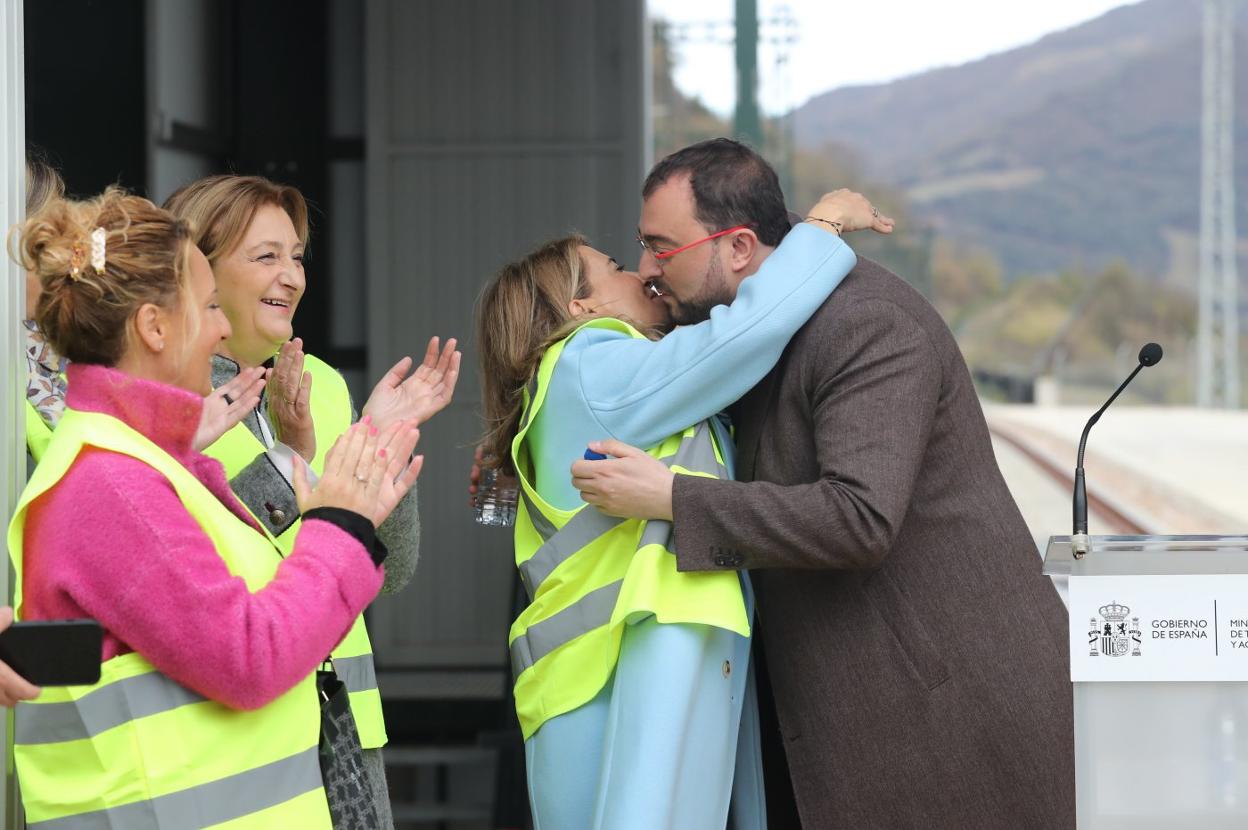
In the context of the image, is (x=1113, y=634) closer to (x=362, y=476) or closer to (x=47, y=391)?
(x=362, y=476)

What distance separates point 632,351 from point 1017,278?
57.9 m

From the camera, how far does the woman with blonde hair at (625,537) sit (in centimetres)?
192

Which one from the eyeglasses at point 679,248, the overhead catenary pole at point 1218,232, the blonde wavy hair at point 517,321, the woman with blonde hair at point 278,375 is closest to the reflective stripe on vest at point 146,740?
the woman with blonde hair at point 278,375

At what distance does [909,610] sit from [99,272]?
113 cm

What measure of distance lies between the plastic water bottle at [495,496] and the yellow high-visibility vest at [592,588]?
142 mm

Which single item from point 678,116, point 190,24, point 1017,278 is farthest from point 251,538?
point 1017,278

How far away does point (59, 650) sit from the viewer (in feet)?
4.33

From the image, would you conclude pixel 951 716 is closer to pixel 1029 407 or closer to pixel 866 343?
pixel 866 343

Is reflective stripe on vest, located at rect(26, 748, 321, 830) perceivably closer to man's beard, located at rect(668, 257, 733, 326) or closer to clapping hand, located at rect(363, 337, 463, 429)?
clapping hand, located at rect(363, 337, 463, 429)

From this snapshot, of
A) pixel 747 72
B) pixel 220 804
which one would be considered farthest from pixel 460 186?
pixel 220 804

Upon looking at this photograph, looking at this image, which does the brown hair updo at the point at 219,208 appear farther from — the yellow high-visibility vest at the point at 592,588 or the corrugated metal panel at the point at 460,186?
the corrugated metal panel at the point at 460,186

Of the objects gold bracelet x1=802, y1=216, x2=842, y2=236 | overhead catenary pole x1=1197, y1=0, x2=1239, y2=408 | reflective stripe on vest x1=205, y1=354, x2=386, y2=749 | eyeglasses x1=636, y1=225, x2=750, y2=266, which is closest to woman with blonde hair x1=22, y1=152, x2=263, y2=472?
reflective stripe on vest x1=205, y1=354, x2=386, y2=749

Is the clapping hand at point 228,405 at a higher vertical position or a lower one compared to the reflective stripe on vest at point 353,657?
higher

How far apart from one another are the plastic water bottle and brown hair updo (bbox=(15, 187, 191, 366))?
2.83ft
